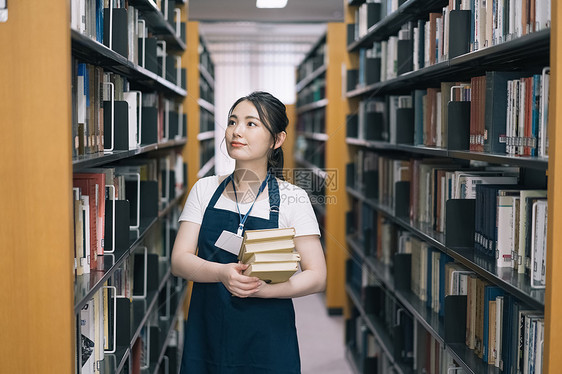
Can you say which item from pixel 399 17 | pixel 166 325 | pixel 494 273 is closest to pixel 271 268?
pixel 494 273

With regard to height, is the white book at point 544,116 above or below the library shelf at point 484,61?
below

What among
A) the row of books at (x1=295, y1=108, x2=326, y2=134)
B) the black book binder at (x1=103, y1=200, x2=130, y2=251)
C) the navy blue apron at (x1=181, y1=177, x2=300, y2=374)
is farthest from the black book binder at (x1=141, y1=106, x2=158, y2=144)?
the row of books at (x1=295, y1=108, x2=326, y2=134)

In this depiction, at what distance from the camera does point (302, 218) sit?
205 centimetres

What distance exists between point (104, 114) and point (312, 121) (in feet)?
16.5

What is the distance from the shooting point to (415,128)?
10.2 feet

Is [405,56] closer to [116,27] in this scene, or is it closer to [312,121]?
[116,27]

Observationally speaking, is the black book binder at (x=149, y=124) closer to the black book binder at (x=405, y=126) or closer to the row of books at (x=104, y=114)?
the row of books at (x=104, y=114)

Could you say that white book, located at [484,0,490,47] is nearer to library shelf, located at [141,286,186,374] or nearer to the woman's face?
the woman's face

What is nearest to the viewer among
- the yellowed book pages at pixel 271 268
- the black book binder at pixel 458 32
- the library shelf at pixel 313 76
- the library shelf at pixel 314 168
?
the yellowed book pages at pixel 271 268

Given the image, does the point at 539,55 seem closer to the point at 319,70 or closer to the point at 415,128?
the point at 415,128

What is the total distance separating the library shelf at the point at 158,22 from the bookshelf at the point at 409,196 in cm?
118

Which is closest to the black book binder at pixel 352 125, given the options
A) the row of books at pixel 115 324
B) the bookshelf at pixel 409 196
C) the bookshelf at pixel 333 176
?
the bookshelf at pixel 409 196

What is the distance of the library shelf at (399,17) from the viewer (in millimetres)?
2852

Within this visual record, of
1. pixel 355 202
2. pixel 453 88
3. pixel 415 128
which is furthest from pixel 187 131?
pixel 453 88
